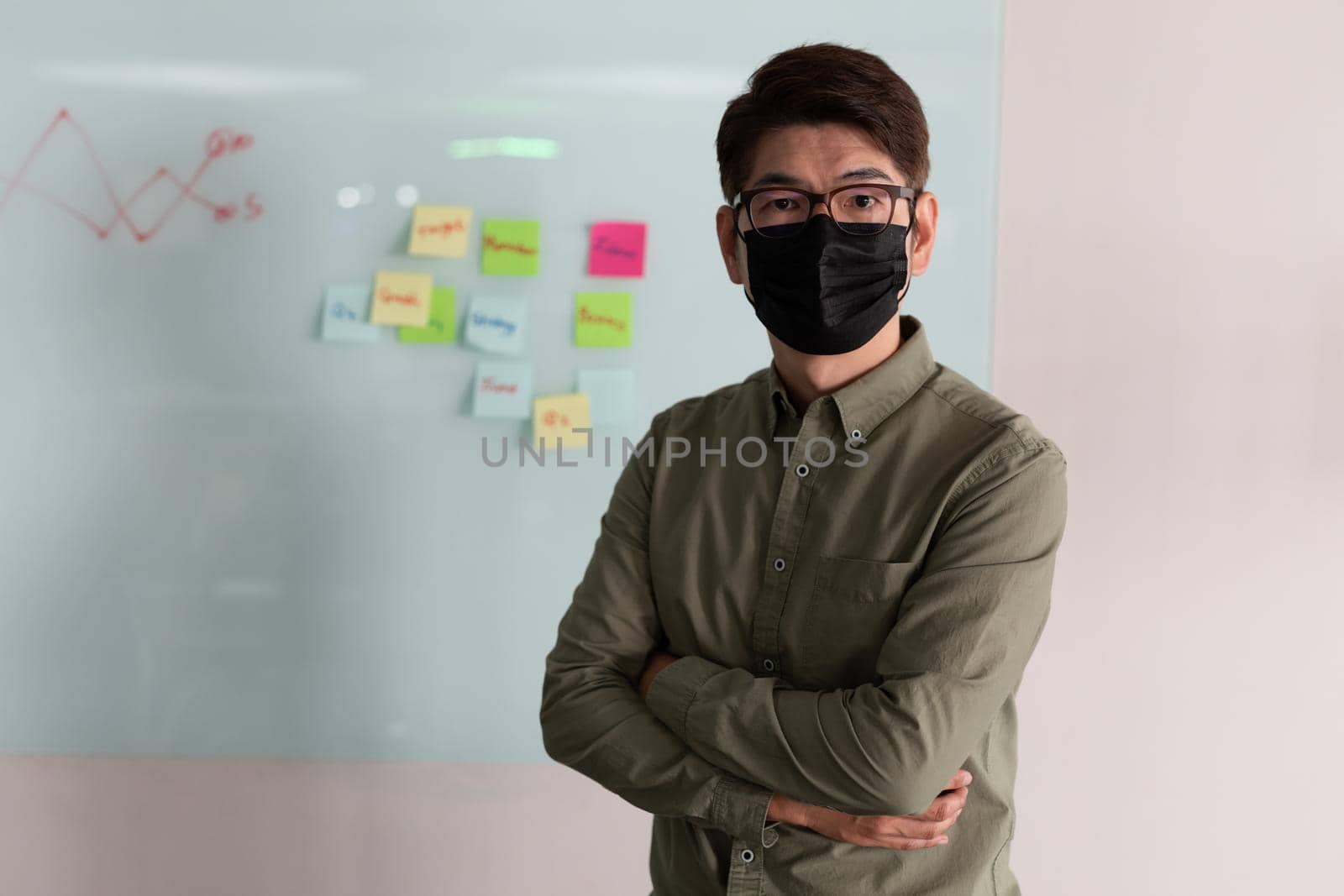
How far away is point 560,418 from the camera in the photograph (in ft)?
7.06

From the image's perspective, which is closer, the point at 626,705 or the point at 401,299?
the point at 626,705

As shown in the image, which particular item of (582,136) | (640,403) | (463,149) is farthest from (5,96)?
(640,403)

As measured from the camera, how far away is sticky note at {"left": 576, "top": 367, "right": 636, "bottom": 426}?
2152 millimetres

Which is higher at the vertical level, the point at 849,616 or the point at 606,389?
the point at 606,389

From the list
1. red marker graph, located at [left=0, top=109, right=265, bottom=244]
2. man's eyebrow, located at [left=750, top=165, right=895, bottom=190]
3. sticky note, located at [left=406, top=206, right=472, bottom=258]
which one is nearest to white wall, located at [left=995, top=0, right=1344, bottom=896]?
man's eyebrow, located at [left=750, top=165, right=895, bottom=190]

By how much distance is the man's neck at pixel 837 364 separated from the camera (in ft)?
4.33

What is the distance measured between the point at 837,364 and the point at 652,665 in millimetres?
441

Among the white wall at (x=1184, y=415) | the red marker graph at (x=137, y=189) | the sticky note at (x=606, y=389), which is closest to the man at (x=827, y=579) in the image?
the sticky note at (x=606, y=389)

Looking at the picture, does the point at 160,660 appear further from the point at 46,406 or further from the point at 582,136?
the point at 582,136

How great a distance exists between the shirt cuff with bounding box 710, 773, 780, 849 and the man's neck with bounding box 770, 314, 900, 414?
0.47 metres

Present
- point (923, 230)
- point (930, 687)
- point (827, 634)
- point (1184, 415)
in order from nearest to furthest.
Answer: point (930, 687) → point (827, 634) → point (923, 230) → point (1184, 415)

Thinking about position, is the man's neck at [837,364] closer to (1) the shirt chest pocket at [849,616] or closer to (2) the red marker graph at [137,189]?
(1) the shirt chest pocket at [849,616]

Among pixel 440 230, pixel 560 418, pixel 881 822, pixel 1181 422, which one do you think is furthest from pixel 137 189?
pixel 1181 422

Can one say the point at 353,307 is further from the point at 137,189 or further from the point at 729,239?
the point at 729,239
